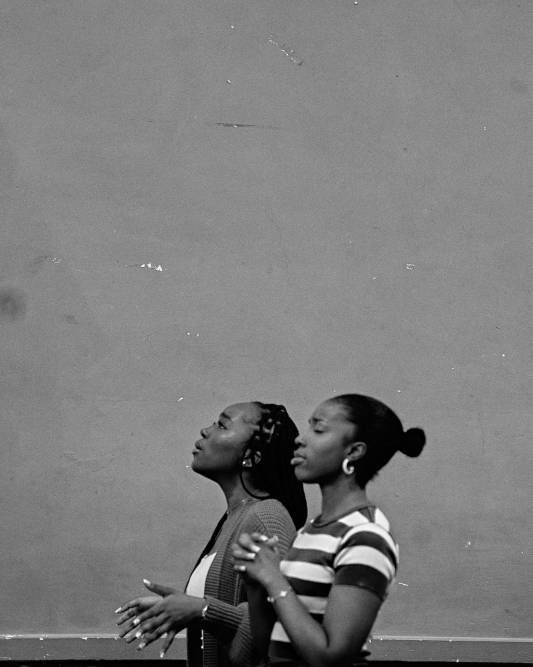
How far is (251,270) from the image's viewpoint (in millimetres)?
4465

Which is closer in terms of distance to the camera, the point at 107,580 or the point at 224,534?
the point at 224,534

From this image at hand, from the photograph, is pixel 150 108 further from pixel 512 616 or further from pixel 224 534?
pixel 512 616

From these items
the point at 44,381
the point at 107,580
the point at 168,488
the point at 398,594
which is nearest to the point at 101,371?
the point at 44,381

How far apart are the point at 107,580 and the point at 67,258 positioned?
1.29 m

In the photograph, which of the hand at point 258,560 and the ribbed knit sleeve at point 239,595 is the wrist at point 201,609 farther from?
the hand at point 258,560

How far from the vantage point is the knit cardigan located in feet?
8.70

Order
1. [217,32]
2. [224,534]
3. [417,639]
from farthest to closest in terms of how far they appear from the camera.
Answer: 1. [217,32]
2. [417,639]
3. [224,534]

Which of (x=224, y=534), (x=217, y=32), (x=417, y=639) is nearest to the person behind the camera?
(x=224, y=534)

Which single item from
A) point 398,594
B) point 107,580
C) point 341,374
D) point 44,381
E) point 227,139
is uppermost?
point 227,139

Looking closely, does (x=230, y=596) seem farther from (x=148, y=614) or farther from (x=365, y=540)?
(x=365, y=540)

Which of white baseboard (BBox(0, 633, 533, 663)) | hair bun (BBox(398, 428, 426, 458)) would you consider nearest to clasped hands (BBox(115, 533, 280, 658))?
hair bun (BBox(398, 428, 426, 458))

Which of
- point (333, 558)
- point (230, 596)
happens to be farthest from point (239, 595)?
point (333, 558)

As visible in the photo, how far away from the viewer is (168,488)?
172 inches

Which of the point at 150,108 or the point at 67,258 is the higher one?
the point at 150,108
